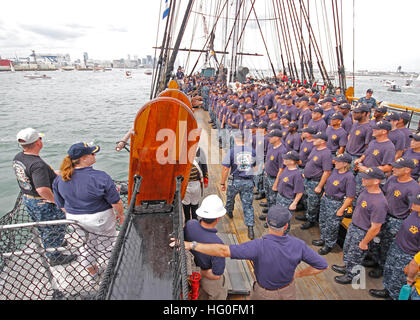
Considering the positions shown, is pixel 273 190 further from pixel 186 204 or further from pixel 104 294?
pixel 104 294

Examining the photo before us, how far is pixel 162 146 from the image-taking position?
2.74 metres

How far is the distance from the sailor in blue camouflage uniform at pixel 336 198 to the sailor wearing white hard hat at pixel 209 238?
6.73 ft

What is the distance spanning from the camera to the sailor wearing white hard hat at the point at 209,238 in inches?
96.3

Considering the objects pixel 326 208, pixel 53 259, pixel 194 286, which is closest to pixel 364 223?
pixel 326 208

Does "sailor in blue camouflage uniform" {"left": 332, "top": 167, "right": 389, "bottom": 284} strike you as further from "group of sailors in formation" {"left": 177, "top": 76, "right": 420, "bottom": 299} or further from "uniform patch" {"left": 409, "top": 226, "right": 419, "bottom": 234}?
"uniform patch" {"left": 409, "top": 226, "right": 419, "bottom": 234}

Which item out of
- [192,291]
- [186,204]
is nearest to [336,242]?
[186,204]

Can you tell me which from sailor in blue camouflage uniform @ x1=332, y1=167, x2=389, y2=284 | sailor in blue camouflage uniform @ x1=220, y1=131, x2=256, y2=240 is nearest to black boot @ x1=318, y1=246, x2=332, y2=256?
sailor in blue camouflage uniform @ x1=332, y1=167, x2=389, y2=284

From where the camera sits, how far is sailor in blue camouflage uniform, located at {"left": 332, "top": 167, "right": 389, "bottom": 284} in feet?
9.77

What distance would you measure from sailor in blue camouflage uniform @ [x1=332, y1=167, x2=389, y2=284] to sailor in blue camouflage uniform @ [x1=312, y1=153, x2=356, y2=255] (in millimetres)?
328

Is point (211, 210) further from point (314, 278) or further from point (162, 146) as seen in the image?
point (314, 278)

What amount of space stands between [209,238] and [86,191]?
136cm

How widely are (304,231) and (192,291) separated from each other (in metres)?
2.91

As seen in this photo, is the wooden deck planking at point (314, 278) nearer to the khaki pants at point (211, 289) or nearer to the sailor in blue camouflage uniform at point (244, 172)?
the sailor in blue camouflage uniform at point (244, 172)

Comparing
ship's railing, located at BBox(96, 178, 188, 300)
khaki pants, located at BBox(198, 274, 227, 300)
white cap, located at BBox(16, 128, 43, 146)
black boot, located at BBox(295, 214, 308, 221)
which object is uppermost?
white cap, located at BBox(16, 128, 43, 146)
